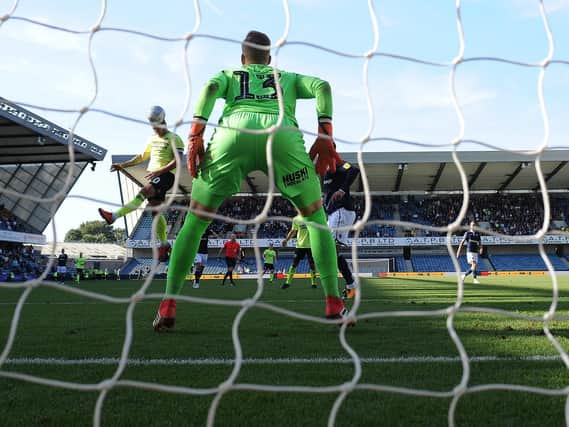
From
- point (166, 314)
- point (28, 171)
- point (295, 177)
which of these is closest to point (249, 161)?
point (295, 177)

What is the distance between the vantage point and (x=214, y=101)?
3199 mm

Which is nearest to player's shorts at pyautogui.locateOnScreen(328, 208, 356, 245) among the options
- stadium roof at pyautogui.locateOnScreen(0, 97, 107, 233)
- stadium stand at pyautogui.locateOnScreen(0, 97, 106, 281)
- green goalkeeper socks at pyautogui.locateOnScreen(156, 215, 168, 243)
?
green goalkeeper socks at pyautogui.locateOnScreen(156, 215, 168, 243)

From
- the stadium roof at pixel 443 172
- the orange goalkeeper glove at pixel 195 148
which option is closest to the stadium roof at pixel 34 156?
the stadium roof at pixel 443 172

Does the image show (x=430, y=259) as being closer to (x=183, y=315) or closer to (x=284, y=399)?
(x=183, y=315)

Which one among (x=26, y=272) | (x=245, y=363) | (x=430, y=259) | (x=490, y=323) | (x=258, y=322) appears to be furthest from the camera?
(x=430, y=259)

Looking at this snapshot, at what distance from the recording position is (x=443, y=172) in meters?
32.9

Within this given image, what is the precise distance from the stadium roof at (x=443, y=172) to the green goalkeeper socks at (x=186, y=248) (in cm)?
2699

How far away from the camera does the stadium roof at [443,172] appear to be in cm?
3005

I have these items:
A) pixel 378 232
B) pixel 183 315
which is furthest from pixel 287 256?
pixel 183 315

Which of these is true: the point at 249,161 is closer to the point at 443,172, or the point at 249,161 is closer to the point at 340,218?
the point at 340,218

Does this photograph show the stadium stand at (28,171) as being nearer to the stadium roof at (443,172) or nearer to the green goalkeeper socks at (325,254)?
the stadium roof at (443,172)

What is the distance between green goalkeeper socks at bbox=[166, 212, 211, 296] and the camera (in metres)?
3.38

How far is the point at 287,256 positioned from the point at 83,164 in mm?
15922

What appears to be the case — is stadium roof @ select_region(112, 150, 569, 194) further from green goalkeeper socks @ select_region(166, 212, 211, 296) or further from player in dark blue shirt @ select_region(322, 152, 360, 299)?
green goalkeeper socks @ select_region(166, 212, 211, 296)
